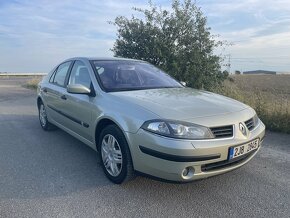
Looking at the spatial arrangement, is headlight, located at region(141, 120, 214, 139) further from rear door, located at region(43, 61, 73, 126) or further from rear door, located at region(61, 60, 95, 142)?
rear door, located at region(43, 61, 73, 126)

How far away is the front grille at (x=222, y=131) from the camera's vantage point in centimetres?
320

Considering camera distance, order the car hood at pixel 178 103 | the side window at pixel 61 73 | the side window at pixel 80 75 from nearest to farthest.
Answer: the car hood at pixel 178 103 < the side window at pixel 80 75 < the side window at pixel 61 73

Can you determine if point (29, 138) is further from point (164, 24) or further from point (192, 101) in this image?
point (164, 24)

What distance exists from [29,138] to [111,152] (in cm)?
276

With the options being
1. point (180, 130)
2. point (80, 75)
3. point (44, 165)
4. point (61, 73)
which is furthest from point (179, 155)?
point (61, 73)

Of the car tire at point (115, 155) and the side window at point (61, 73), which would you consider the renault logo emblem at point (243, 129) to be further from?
the side window at point (61, 73)

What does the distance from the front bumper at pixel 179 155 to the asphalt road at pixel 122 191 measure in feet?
1.13

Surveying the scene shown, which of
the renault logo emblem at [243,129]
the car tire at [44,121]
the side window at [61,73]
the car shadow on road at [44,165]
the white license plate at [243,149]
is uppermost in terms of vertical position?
the side window at [61,73]

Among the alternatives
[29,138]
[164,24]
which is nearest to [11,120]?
[29,138]

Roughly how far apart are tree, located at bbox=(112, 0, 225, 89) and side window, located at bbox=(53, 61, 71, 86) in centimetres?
622

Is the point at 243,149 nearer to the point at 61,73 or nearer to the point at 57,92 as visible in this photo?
the point at 57,92

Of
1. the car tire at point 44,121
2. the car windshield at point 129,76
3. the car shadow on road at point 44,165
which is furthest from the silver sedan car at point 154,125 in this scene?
the car tire at point 44,121

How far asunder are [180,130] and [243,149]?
801 millimetres

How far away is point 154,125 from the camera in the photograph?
3178mm
